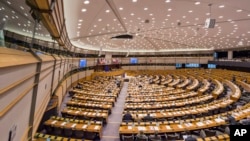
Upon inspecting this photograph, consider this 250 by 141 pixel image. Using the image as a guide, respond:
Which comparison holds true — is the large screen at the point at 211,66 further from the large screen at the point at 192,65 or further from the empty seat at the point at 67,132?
Answer: the empty seat at the point at 67,132

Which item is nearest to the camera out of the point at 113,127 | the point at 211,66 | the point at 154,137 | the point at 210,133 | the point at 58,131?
the point at 154,137

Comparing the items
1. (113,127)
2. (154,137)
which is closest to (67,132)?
(113,127)

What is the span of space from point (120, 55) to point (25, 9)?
42399 millimetres

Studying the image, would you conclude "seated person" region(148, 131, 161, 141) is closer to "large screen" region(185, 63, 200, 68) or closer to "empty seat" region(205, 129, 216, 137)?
"empty seat" region(205, 129, 216, 137)

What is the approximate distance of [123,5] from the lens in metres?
10.0

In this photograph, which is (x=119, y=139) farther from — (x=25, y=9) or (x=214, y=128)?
(x=25, y=9)

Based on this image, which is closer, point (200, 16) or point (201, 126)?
point (201, 126)

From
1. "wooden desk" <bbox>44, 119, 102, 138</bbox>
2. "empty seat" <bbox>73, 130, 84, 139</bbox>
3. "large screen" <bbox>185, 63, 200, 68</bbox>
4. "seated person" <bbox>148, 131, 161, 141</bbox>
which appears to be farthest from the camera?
"large screen" <bbox>185, 63, 200, 68</bbox>

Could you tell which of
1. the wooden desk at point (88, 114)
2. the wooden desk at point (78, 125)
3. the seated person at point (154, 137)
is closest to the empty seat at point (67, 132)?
the wooden desk at point (78, 125)

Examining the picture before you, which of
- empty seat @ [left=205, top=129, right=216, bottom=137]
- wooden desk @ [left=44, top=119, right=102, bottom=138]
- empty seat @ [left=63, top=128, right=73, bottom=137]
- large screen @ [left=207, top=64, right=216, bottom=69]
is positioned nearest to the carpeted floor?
wooden desk @ [left=44, top=119, right=102, bottom=138]

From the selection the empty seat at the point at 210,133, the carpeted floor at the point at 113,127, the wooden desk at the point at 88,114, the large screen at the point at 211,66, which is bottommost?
the carpeted floor at the point at 113,127

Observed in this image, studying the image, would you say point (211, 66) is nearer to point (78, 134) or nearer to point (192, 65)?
point (192, 65)

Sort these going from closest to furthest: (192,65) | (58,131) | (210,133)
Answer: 1. (210,133)
2. (58,131)
3. (192,65)

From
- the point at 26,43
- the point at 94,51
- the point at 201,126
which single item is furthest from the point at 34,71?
the point at 94,51
